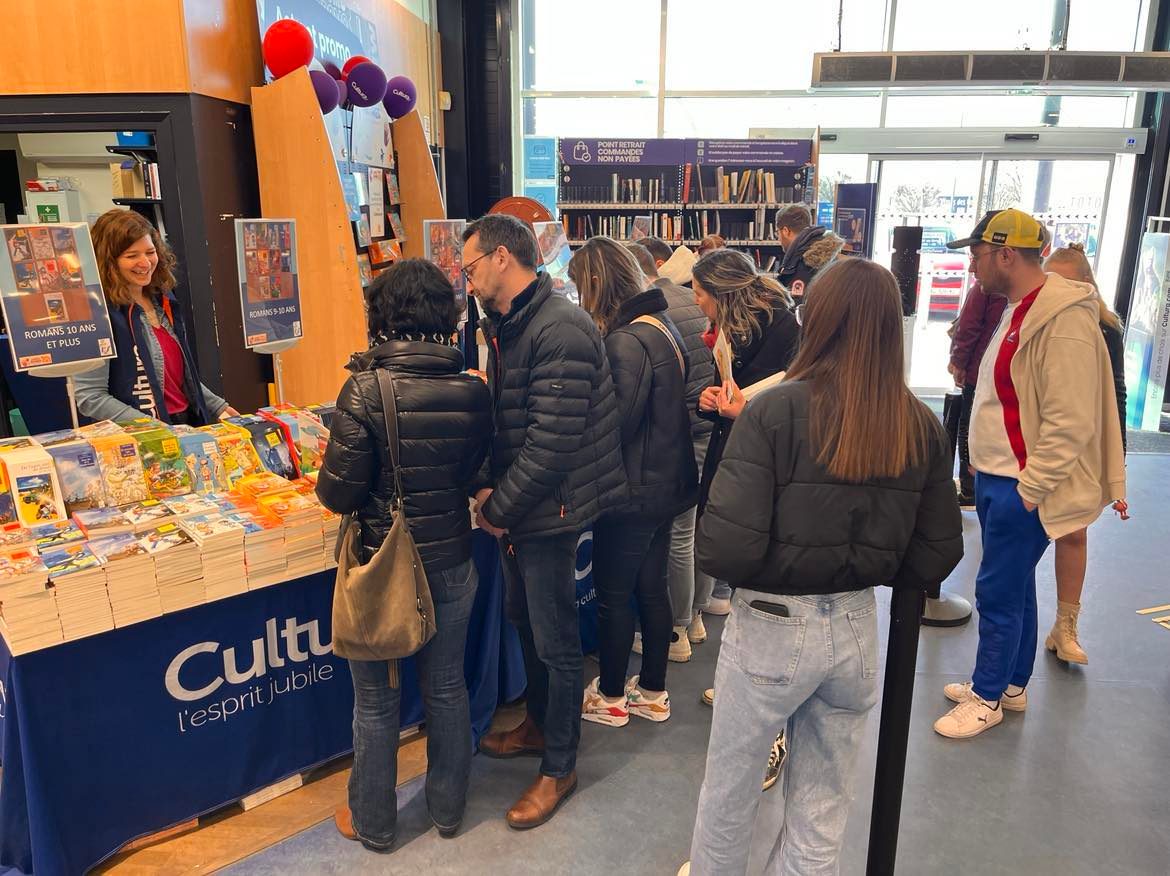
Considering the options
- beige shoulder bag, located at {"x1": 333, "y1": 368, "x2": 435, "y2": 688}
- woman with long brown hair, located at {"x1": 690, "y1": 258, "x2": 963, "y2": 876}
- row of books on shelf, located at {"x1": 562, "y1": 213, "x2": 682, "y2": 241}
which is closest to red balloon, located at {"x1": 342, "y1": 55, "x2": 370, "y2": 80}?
row of books on shelf, located at {"x1": 562, "y1": 213, "x2": 682, "y2": 241}

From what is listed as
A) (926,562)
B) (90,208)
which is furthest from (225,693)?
(90,208)

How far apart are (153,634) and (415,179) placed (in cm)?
473

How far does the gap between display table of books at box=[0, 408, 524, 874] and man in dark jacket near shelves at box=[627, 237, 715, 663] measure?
1.18 meters

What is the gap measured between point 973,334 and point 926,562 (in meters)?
3.47

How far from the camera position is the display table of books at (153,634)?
85.4 inches

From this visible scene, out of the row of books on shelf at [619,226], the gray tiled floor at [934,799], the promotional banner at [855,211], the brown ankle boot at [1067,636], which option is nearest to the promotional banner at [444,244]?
the gray tiled floor at [934,799]

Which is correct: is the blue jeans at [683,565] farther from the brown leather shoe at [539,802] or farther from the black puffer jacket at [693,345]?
the brown leather shoe at [539,802]

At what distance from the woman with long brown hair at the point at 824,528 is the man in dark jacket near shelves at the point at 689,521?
1277 millimetres

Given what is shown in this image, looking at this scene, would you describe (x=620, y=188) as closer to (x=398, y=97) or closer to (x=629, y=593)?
(x=398, y=97)

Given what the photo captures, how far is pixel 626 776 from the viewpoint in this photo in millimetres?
2857

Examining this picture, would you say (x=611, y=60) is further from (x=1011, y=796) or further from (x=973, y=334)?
(x=1011, y=796)

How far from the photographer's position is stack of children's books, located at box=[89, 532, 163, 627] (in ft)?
7.24

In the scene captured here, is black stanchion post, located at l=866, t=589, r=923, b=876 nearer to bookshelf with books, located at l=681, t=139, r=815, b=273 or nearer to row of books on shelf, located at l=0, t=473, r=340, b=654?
row of books on shelf, located at l=0, t=473, r=340, b=654

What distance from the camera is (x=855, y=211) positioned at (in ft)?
27.6
